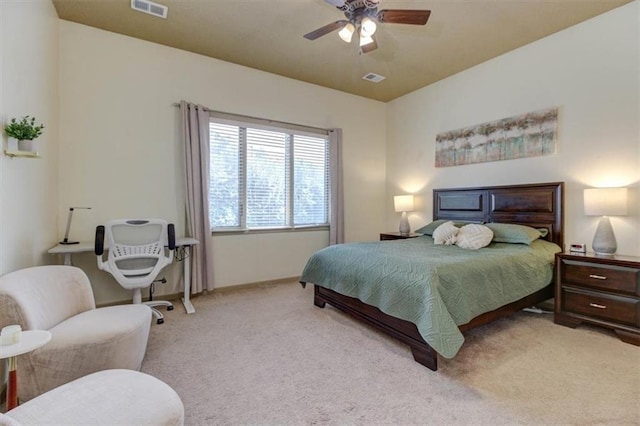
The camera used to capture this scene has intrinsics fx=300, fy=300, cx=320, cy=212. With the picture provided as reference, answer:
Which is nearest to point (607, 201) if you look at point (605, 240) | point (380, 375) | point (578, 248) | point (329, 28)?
point (605, 240)

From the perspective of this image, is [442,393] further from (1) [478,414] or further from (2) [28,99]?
(2) [28,99]

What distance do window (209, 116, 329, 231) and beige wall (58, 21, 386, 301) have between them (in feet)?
0.67

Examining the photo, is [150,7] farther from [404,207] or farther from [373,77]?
[404,207]

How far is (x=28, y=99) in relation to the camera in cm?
228

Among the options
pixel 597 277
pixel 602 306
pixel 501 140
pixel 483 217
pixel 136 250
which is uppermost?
pixel 501 140

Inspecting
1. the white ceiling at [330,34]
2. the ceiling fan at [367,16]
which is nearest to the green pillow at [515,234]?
the white ceiling at [330,34]

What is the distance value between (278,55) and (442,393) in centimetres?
385

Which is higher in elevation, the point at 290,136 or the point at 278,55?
the point at 278,55

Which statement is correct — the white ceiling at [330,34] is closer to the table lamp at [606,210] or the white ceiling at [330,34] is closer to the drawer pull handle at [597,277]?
the table lamp at [606,210]

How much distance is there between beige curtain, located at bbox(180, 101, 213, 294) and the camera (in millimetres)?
3582

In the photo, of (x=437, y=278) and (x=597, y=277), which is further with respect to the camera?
(x=597, y=277)

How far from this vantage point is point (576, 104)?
10.4 ft

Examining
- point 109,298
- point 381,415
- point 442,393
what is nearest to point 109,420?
point 381,415

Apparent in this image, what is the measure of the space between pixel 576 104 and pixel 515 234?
1.52 metres
